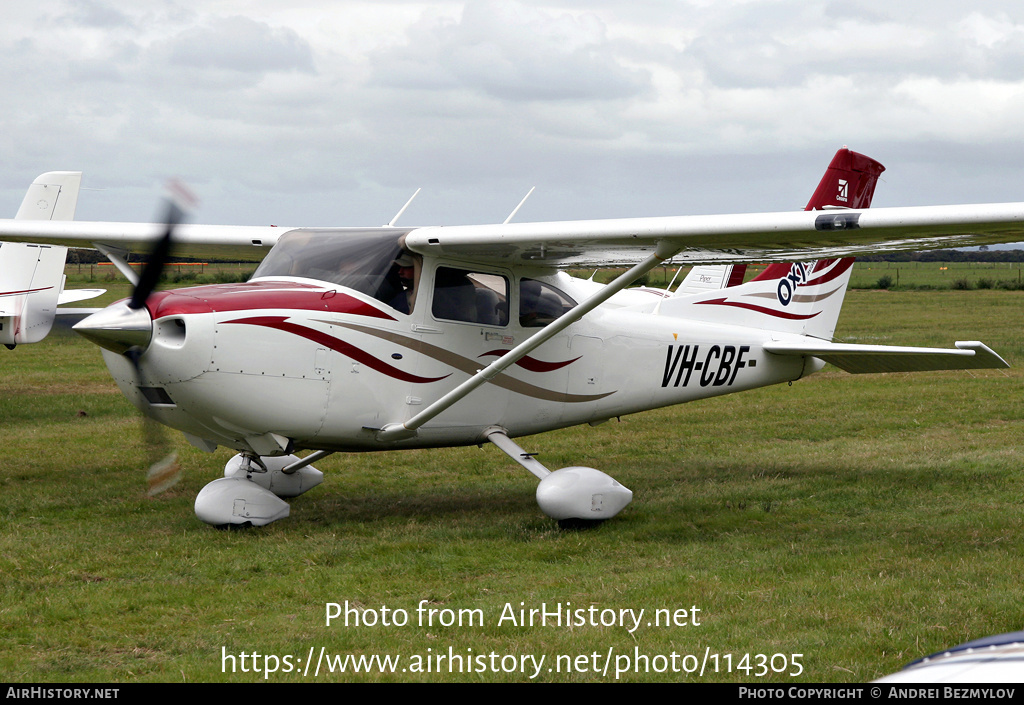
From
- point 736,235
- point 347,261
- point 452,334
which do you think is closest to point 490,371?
point 452,334

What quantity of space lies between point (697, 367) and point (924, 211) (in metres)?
3.17

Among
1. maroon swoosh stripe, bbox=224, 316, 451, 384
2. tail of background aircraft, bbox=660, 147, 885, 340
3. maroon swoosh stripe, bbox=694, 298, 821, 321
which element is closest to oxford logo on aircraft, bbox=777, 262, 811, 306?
tail of background aircraft, bbox=660, 147, 885, 340

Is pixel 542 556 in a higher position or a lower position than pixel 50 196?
lower

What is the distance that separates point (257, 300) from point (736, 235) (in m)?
3.32

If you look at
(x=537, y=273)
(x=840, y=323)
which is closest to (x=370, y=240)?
(x=537, y=273)

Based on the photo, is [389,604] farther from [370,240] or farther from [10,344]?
[10,344]

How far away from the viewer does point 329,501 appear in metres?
8.79

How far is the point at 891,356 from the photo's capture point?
9.22 meters

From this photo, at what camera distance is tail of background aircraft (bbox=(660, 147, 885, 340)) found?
9.70 meters

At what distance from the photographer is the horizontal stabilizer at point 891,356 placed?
28.0 feet

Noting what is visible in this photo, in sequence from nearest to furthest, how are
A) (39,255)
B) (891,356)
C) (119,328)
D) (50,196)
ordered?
(119,328)
(891,356)
(50,196)
(39,255)

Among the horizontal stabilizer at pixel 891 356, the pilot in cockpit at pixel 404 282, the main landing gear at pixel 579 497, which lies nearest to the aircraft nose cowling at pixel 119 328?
the pilot in cockpit at pixel 404 282

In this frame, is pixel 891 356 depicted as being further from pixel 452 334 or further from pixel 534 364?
pixel 452 334

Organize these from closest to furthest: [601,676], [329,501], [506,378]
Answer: [601,676]
[506,378]
[329,501]
